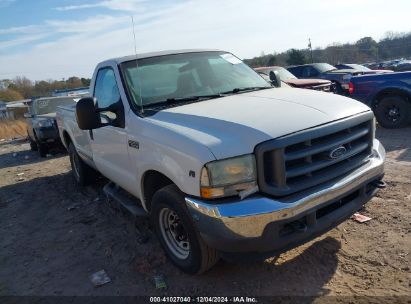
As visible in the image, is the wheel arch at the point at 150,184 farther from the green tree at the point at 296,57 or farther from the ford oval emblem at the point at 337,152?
the green tree at the point at 296,57

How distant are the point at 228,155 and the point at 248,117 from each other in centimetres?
49

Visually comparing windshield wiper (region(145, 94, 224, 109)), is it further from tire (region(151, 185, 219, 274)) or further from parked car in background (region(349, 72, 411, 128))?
parked car in background (region(349, 72, 411, 128))

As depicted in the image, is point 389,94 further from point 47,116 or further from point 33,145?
point 33,145

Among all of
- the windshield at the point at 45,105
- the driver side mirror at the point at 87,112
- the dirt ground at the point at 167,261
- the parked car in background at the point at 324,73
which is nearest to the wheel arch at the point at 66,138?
the dirt ground at the point at 167,261

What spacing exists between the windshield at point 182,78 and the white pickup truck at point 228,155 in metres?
0.01

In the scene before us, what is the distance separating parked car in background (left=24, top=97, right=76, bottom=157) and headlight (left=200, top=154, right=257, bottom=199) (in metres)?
9.25

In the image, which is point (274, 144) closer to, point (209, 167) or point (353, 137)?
point (209, 167)

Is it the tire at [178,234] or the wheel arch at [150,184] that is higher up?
the wheel arch at [150,184]

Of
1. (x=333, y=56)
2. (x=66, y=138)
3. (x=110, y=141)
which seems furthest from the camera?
(x=333, y=56)

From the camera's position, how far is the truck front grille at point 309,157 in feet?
9.34

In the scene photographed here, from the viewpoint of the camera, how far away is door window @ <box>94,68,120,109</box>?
4395mm

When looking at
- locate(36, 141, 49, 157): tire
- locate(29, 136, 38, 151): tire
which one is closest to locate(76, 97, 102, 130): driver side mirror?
locate(36, 141, 49, 157): tire

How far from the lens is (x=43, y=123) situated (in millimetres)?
11312

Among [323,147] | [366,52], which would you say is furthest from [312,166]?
[366,52]
